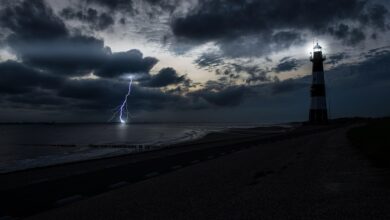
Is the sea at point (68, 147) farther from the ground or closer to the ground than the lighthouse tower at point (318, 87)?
closer to the ground

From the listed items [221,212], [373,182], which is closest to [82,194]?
[221,212]

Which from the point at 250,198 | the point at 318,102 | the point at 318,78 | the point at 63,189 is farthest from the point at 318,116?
the point at 250,198

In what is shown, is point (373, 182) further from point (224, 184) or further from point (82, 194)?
point (82, 194)

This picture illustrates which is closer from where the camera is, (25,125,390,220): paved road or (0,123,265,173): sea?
(25,125,390,220): paved road

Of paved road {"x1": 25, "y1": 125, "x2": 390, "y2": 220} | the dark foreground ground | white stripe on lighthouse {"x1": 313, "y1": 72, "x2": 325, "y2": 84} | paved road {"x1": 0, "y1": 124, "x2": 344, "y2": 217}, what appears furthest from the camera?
white stripe on lighthouse {"x1": 313, "y1": 72, "x2": 325, "y2": 84}

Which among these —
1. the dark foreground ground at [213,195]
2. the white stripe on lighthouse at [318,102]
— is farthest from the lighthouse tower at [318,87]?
the dark foreground ground at [213,195]

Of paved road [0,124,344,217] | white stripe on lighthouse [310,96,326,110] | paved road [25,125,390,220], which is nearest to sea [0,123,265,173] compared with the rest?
paved road [0,124,344,217]

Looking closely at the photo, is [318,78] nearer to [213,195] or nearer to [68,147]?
[68,147]

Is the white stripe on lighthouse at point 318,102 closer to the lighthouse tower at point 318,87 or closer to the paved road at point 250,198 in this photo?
the lighthouse tower at point 318,87

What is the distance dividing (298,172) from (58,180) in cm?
846

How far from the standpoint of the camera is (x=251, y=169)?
14.0 meters

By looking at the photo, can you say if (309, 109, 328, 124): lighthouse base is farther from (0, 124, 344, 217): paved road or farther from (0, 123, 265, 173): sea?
(0, 124, 344, 217): paved road

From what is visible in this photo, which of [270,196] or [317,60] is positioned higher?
[317,60]

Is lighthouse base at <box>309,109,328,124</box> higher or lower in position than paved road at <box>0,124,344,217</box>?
higher
